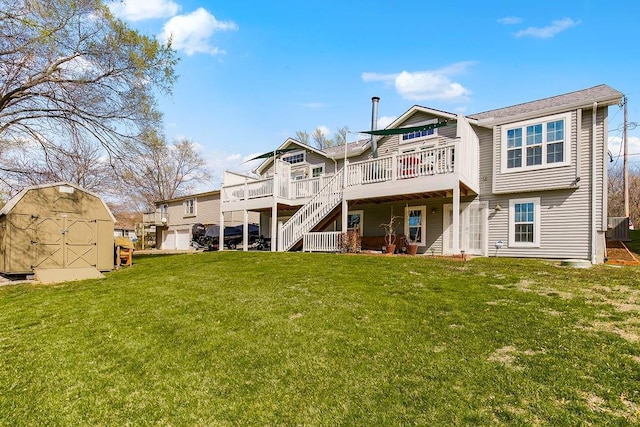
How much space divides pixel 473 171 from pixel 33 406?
12.8m

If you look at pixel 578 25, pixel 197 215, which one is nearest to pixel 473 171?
pixel 578 25

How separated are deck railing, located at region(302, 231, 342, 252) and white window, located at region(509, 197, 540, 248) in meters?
6.07

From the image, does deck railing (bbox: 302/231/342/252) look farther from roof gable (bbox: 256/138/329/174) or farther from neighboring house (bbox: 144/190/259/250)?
neighboring house (bbox: 144/190/259/250)

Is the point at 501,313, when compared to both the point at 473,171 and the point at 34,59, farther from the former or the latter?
the point at 34,59

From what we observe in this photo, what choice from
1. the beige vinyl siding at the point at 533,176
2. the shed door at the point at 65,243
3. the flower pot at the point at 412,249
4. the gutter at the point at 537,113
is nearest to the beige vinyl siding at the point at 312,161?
the flower pot at the point at 412,249

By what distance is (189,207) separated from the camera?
31.1m

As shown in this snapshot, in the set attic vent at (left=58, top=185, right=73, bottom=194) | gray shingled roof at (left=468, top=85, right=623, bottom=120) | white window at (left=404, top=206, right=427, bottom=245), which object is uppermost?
gray shingled roof at (left=468, top=85, right=623, bottom=120)

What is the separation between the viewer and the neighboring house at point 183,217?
28798 mm

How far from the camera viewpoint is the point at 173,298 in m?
7.10

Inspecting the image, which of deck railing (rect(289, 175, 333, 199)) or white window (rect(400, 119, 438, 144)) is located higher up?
white window (rect(400, 119, 438, 144))

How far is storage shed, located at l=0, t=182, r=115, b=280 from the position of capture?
37.8 ft

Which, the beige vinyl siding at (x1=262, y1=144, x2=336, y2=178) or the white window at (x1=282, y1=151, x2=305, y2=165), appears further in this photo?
the white window at (x1=282, y1=151, x2=305, y2=165)

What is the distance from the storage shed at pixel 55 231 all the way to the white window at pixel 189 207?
57.0ft

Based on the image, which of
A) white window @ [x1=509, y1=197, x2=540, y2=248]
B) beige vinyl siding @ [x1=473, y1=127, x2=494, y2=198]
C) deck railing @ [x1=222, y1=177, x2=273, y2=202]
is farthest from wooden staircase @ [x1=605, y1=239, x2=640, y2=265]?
deck railing @ [x1=222, y1=177, x2=273, y2=202]
